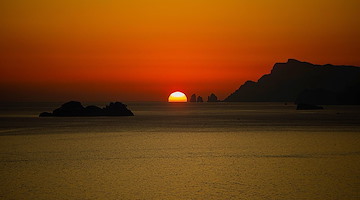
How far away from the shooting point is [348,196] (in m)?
17.5

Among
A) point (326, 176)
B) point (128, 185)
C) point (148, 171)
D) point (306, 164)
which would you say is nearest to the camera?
point (128, 185)

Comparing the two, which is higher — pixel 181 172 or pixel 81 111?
pixel 81 111

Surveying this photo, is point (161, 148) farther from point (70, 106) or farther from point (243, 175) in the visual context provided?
point (70, 106)

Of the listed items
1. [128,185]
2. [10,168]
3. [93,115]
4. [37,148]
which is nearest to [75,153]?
[37,148]

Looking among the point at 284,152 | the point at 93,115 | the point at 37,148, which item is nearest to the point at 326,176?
the point at 284,152

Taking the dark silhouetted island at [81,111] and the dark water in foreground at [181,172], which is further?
the dark silhouetted island at [81,111]

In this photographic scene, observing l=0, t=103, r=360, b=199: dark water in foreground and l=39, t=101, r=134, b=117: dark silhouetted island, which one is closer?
l=0, t=103, r=360, b=199: dark water in foreground

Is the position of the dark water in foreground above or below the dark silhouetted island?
below

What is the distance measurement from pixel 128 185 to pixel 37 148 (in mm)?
18424

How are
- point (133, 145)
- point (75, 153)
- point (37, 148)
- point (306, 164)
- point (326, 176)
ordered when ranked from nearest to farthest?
point (326, 176) < point (306, 164) < point (75, 153) < point (37, 148) < point (133, 145)

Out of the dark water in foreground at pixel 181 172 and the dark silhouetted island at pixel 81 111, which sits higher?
the dark silhouetted island at pixel 81 111

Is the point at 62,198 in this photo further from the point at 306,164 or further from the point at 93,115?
the point at 93,115

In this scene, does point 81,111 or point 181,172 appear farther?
point 81,111

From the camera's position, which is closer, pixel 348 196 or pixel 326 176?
pixel 348 196
